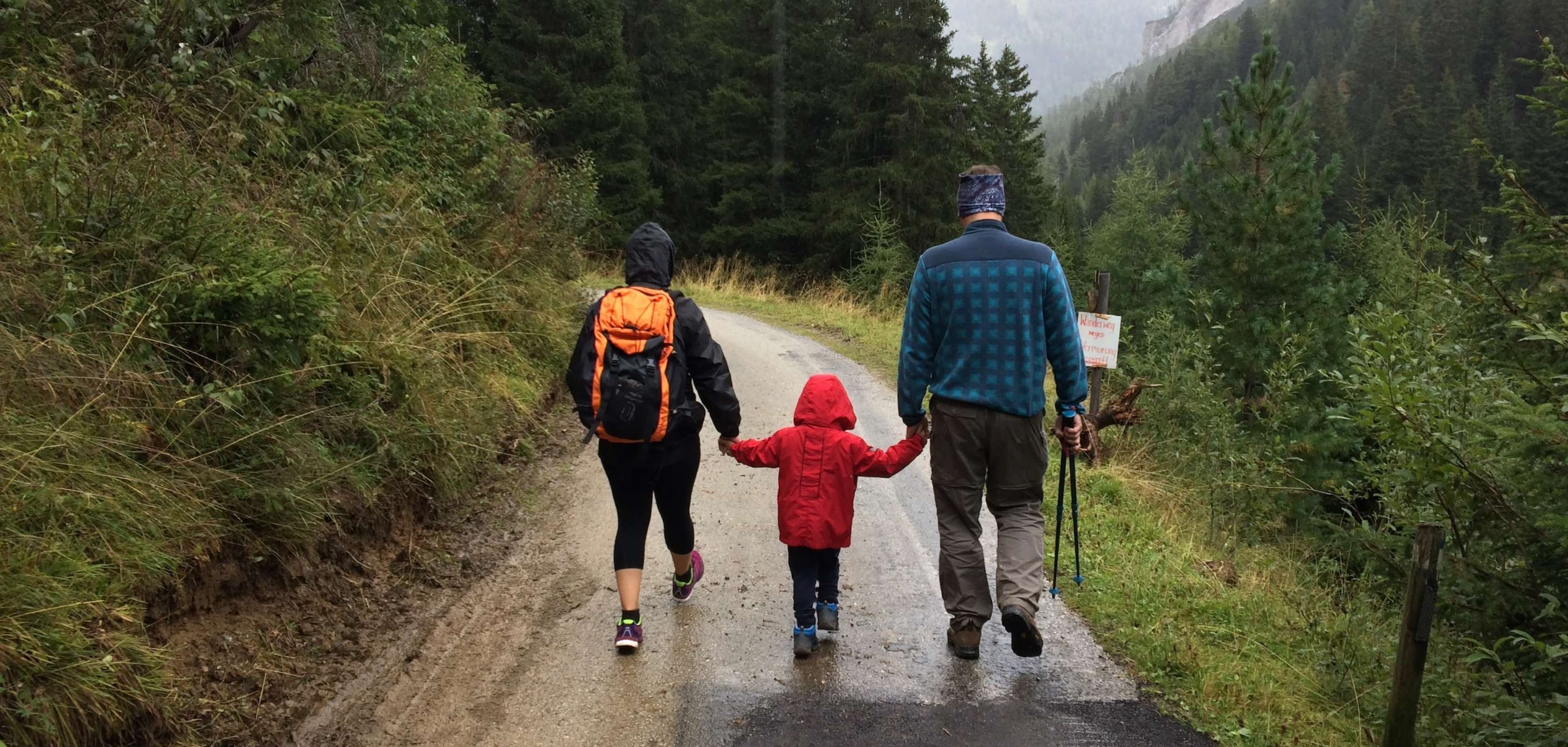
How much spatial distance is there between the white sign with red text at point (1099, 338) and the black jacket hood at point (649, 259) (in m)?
4.35

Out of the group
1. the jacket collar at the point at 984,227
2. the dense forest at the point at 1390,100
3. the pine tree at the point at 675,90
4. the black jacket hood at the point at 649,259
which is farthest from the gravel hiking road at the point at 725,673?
the pine tree at the point at 675,90

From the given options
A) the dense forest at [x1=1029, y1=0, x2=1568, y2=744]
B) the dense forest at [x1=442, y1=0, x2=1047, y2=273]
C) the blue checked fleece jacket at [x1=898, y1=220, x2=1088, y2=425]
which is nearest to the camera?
the dense forest at [x1=1029, y1=0, x2=1568, y2=744]

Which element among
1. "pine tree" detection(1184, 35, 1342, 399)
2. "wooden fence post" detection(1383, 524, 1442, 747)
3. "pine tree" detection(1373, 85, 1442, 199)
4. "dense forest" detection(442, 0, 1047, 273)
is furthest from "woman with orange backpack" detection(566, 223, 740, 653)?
"pine tree" detection(1373, 85, 1442, 199)

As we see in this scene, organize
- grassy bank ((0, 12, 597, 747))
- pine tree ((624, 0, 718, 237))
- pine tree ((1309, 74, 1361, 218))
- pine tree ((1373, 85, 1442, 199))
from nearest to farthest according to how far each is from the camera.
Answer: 1. grassy bank ((0, 12, 597, 747))
2. pine tree ((624, 0, 718, 237))
3. pine tree ((1373, 85, 1442, 199))
4. pine tree ((1309, 74, 1361, 218))

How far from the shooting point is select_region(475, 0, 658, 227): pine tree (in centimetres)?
2336

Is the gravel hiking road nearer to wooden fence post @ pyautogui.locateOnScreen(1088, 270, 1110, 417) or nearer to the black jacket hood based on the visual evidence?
the black jacket hood

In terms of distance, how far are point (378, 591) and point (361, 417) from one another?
3.35ft

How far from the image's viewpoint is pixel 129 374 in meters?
3.65

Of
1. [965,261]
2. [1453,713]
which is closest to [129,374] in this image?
[965,261]

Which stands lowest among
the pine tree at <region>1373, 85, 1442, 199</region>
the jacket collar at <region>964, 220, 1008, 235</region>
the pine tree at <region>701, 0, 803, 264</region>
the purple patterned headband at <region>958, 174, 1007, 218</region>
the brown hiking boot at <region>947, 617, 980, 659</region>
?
the brown hiking boot at <region>947, 617, 980, 659</region>

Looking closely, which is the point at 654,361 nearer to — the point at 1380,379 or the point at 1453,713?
the point at 1380,379

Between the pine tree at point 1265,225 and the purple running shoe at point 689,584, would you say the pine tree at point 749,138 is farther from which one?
the purple running shoe at point 689,584

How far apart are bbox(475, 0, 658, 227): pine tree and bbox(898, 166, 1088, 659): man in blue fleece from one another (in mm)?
20639

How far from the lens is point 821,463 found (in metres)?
4.05
